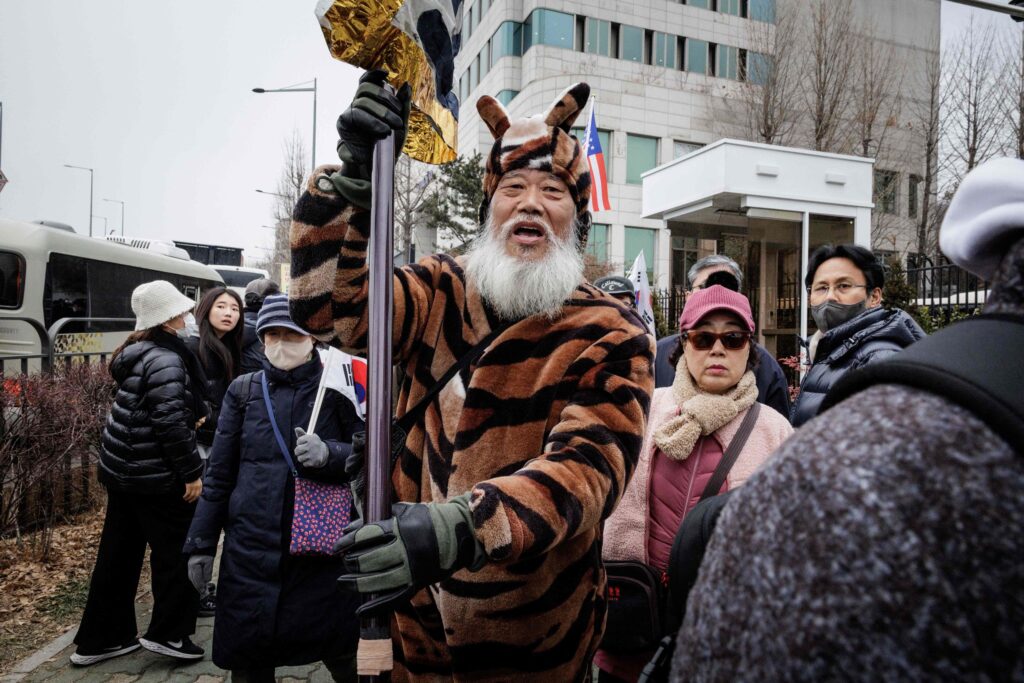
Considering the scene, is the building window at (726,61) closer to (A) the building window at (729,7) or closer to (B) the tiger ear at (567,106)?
(A) the building window at (729,7)

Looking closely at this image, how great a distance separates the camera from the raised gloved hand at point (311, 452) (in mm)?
2855

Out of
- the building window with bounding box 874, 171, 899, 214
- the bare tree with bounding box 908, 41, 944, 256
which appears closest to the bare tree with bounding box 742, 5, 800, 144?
the building window with bounding box 874, 171, 899, 214

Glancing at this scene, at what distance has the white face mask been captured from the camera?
318 centimetres

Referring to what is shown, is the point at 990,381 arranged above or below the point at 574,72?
below

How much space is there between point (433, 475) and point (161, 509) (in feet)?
8.84

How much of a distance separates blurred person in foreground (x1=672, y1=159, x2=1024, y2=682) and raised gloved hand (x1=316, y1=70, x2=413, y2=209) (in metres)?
1.25

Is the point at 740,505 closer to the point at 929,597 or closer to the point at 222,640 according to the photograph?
the point at 929,597

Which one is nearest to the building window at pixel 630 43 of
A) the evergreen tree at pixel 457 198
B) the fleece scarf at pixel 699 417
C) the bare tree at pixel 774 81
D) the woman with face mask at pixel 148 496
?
the bare tree at pixel 774 81

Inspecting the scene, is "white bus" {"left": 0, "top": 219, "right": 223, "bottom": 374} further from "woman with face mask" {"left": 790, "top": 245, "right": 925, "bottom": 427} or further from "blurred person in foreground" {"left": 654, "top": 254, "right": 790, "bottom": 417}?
"woman with face mask" {"left": 790, "top": 245, "right": 925, "bottom": 427}

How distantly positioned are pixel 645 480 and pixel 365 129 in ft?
5.81

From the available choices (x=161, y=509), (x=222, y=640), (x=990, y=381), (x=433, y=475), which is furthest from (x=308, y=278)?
(x=161, y=509)

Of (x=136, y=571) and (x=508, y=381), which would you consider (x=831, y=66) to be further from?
(x=508, y=381)

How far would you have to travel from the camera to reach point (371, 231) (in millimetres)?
1691

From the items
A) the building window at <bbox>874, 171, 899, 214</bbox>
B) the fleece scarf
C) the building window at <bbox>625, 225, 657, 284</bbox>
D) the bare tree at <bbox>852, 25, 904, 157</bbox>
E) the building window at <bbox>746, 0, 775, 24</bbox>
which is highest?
the building window at <bbox>746, 0, 775, 24</bbox>
